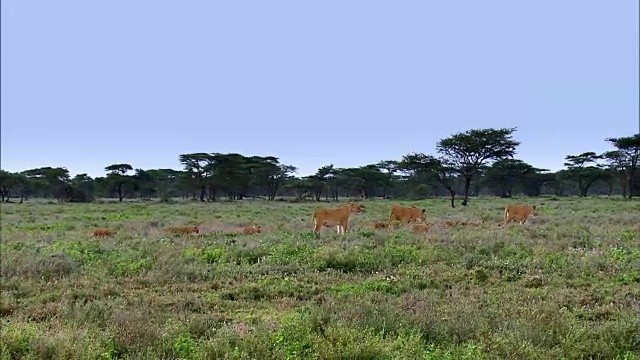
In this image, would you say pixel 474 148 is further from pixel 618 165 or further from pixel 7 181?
pixel 7 181

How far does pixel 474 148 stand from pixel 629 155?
18.8 metres

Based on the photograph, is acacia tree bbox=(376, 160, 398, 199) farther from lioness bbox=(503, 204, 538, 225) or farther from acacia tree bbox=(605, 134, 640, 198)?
lioness bbox=(503, 204, 538, 225)

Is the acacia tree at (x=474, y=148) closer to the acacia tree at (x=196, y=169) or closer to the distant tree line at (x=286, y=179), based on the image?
the distant tree line at (x=286, y=179)

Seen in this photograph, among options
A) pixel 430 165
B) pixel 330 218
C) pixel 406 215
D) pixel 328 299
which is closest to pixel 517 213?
pixel 406 215

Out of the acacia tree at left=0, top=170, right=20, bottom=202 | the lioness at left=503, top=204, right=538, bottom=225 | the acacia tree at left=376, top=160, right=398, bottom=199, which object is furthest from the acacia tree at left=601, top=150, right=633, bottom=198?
the acacia tree at left=0, top=170, right=20, bottom=202

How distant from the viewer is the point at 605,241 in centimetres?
1253

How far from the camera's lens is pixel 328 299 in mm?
7082

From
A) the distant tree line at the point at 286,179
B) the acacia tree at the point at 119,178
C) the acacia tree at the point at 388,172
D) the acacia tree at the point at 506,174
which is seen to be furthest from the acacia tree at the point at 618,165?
the acacia tree at the point at 119,178

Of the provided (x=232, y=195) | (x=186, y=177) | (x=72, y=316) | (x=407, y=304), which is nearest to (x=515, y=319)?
(x=407, y=304)

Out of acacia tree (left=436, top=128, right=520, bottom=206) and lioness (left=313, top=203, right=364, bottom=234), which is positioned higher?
acacia tree (left=436, top=128, right=520, bottom=206)

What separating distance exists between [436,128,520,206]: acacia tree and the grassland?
97.5 ft

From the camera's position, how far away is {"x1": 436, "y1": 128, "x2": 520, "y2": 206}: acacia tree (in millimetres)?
41344

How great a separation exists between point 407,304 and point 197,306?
2973mm

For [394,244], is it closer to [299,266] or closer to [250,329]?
[299,266]
